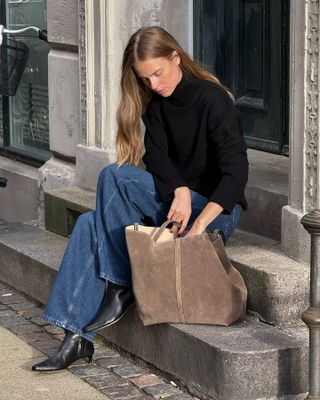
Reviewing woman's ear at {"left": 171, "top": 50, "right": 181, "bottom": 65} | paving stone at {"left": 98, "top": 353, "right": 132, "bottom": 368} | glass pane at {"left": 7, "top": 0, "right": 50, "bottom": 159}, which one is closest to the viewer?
woman's ear at {"left": 171, "top": 50, "right": 181, "bottom": 65}

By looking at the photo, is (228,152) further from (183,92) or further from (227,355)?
(227,355)

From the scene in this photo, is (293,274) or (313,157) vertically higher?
(313,157)

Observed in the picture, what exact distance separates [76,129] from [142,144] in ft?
6.19

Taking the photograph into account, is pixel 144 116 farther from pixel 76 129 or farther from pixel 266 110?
pixel 76 129

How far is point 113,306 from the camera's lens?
17.7 feet

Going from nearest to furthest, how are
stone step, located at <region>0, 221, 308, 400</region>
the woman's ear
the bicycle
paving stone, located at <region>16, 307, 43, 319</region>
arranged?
1. stone step, located at <region>0, 221, 308, 400</region>
2. the woman's ear
3. paving stone, located at <region>16, 307, 43, 319</region>
4. the bicycle

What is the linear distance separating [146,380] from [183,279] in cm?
56

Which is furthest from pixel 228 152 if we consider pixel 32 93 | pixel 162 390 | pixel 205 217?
pixel 32 93

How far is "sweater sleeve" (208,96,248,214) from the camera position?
5203 millimetres

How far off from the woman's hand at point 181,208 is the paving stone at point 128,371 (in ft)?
2.23

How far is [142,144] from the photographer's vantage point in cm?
562

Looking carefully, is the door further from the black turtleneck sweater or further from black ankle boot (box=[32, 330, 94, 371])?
black ankle boot (box=[32, 330, 94, 371])

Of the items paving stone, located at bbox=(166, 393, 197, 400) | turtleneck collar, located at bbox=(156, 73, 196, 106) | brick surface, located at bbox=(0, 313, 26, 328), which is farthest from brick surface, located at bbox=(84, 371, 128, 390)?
turtleneck collar, located at bbox=(156, 73, 196, 106)

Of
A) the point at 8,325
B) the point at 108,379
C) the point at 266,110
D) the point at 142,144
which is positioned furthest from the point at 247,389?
the point at 266,110
